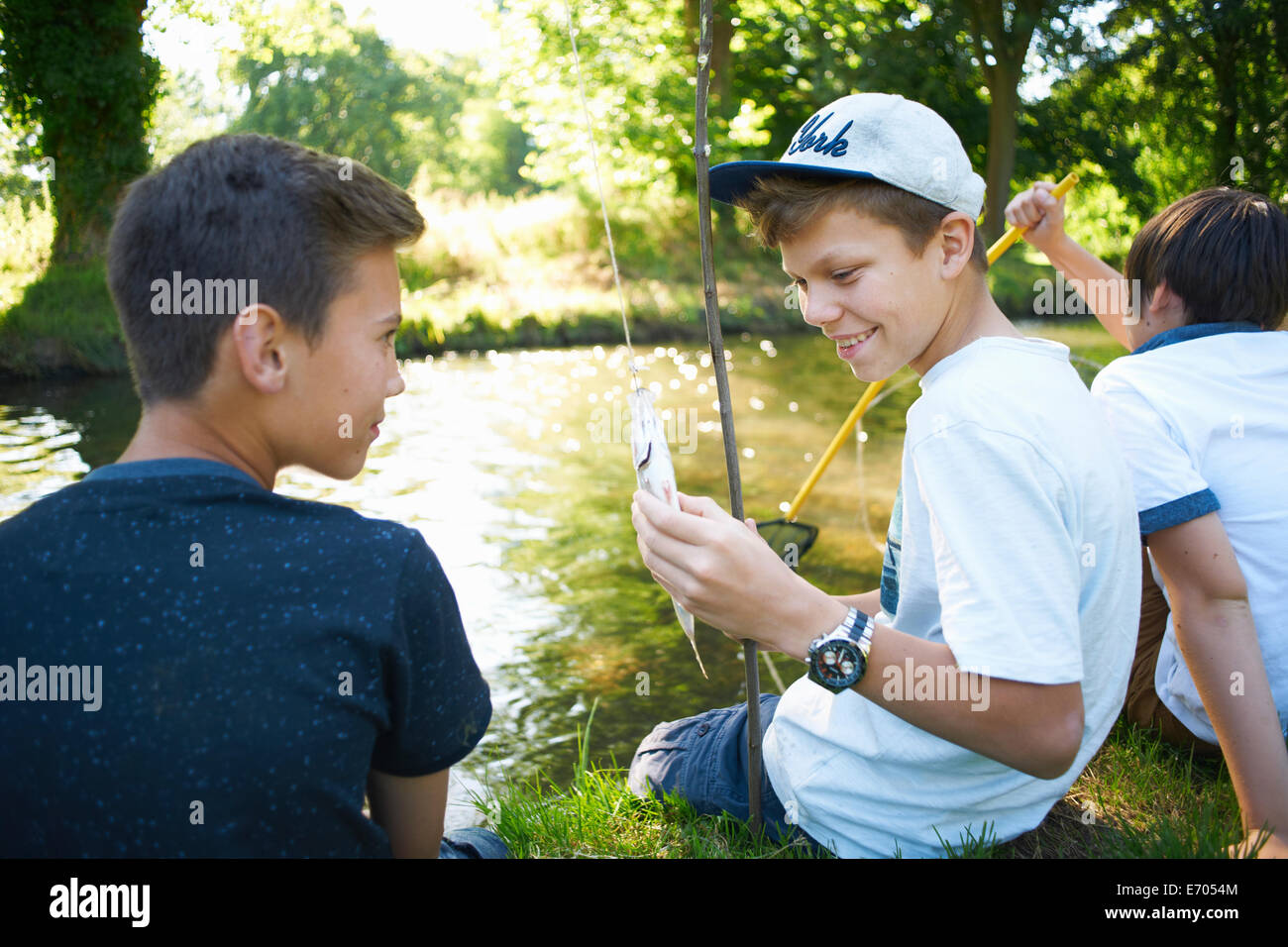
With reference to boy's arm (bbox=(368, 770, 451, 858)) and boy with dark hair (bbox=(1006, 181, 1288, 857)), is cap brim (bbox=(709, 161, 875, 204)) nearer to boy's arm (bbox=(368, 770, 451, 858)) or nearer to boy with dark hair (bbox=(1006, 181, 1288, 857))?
boy with dark hair (bbox=(1006, 181, 1288, 857))

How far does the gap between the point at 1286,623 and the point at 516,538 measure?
459 centimetres

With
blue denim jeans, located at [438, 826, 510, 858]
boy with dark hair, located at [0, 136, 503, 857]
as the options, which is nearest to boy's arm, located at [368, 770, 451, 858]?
boy with dark hair, located at [0, 136, 503, 857]

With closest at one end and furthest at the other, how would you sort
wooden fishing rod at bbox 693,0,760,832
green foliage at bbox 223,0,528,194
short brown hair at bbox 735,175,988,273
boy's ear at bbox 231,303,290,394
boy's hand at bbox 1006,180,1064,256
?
1. boy's ear at bbox 231,303,290,394
2. short brown hair at bbox 735,175,988,273
3. wooden fishing rod at bbox 693,0,760,832
4. boy's hand at bbox 1006,180,1064,256
5. green foliage at bbox 223,0,528,194

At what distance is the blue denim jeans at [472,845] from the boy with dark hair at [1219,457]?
5.06 feet

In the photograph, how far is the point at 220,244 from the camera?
54.4 inches

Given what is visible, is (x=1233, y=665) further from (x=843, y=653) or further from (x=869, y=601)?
(x=843, y=653)

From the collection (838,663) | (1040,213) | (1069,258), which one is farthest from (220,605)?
(1069,258)

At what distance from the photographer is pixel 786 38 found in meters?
21.6

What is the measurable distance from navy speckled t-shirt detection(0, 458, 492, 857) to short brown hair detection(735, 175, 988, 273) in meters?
0.98

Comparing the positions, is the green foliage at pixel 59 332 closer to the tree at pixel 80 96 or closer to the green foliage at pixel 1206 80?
the tree at pixel 80 96

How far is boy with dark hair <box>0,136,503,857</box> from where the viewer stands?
45.6 inches

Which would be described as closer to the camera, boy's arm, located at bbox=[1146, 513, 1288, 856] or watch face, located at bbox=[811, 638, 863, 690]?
watch face, located at bbox=[811, 638, 863, 690]

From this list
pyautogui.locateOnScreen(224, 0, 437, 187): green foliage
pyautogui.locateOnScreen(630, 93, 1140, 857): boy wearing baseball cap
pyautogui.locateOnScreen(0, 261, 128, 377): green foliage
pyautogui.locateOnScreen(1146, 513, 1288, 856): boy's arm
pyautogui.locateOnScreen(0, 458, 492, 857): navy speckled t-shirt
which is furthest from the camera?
pyautogui.locateOnScreen(224, 0, 437, 187): green foliage

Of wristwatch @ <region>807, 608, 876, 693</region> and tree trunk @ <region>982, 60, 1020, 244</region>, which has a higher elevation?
tree trunk @ <region>982, 60, 1020, 244</region>
